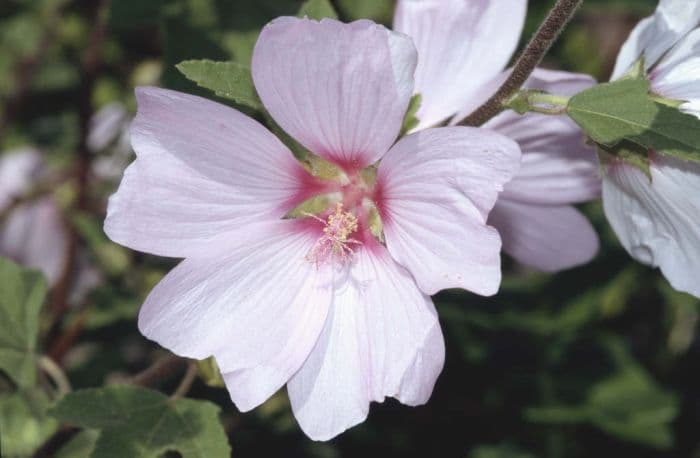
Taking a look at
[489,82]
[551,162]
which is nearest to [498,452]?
[551,162]

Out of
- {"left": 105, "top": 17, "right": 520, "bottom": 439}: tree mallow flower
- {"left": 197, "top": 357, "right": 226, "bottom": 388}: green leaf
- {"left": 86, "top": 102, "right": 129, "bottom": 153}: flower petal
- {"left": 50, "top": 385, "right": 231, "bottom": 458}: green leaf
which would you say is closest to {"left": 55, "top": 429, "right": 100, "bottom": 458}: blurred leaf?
→ {"left": 50, "top": 385, "right": 231, "bottom": 458}: green leaf

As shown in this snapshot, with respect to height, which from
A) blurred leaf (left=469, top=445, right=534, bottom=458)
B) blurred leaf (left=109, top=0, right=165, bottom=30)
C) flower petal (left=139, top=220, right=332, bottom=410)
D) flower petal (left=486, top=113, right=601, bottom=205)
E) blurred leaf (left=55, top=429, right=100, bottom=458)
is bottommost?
blurred leaf (left=469, top=445, right=534, bottom=458)

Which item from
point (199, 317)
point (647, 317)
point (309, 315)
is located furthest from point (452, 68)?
point (647, 317)

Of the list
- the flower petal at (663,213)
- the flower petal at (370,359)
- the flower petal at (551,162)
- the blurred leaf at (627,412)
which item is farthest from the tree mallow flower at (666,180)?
the blurred leaf at (627,412)

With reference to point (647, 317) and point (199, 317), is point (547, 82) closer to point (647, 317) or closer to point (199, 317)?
point (199, 317)

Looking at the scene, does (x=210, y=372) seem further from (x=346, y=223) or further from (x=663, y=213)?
(x=663, y=213)

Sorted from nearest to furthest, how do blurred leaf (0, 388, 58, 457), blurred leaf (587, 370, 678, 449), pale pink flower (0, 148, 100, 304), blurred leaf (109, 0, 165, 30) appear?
blurred leaf (0, 388, 58, 457) → blurred leaf (109, 0, 165, 30) → blurred leaf (587, 370, 678, 449) → pale pink flower (0, 148, 100, 304)

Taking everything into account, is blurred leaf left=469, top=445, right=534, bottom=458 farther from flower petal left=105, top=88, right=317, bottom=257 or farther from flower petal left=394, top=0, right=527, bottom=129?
flower petal left=105, top=88, right=317, bottom=257
